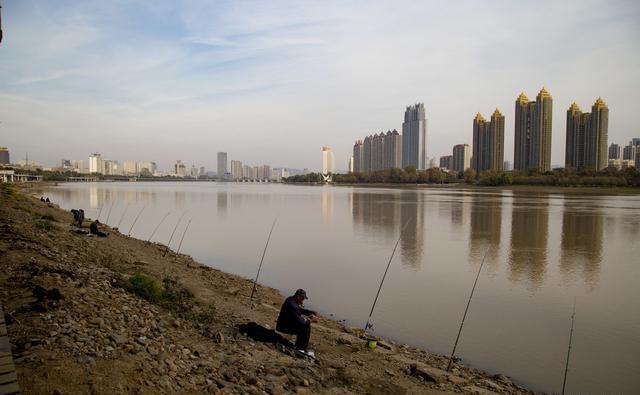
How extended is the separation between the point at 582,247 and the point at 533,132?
104m

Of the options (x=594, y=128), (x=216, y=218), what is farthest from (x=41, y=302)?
(x=594, y=128)

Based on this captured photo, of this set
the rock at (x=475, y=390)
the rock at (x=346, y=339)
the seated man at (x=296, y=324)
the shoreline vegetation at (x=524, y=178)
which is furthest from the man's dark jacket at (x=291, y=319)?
the shoreline vegetation at (x=524, y=178)

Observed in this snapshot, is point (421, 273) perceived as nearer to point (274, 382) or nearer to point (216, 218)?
point (274, 382)

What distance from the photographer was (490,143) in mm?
126250

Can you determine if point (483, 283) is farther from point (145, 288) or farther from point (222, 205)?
point (222, 205)

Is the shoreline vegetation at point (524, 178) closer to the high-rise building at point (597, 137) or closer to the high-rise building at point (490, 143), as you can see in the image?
the high-rise building at point (490, 143)

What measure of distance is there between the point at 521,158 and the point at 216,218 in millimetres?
105172

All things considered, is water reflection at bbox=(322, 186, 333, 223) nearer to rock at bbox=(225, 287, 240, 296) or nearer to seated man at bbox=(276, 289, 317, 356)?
rock at bbox=(225, 287, 240, 296)

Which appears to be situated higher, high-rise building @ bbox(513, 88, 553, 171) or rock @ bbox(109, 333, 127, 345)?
high-rise building @ bbox(513, 88, 553, 171)

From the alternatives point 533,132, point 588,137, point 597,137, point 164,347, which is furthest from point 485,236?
point 533,132

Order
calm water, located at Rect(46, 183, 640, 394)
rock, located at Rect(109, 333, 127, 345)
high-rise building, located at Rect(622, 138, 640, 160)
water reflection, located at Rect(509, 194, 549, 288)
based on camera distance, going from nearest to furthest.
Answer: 1. rock, located at Rect(109, 333, 127, 345)
2. calm water, located at Rect(46, 183, 640, 394)
3. water reflection, located at Rect(509, 194, 549, 288)
4. high-rise building, located at Rect(622, 138, 640, 160)

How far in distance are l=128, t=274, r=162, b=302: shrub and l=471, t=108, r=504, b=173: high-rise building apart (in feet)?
421

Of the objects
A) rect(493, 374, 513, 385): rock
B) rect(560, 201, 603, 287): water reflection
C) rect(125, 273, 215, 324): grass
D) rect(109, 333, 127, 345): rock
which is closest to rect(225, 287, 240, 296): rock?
rect(125, 273, 215, 324): grass

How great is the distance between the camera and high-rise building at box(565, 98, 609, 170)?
99.7 metres
